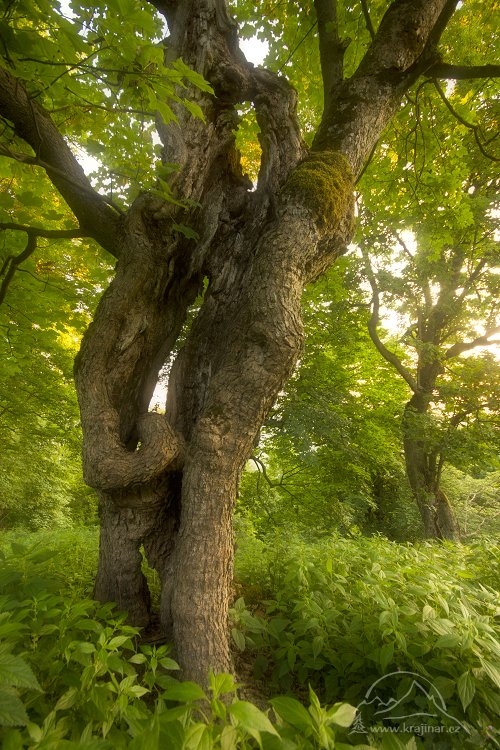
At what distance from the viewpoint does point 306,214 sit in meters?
2.40

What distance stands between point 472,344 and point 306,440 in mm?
6674

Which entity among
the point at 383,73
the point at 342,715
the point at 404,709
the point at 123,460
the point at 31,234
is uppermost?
the point at 383,73

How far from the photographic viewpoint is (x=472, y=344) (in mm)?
8984

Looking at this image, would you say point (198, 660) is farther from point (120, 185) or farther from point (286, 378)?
point (120, 185)

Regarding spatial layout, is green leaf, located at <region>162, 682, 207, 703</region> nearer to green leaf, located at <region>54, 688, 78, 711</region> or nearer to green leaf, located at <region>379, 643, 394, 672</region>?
green leaf, located at <region>54, 688, 78, 711</region>

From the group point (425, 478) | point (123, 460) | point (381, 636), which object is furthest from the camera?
point (425, 478)

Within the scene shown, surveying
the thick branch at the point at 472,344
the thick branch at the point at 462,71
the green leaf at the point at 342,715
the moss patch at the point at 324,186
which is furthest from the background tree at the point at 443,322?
Result: the green leaf at the point at 342,715

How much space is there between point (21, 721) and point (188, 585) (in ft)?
3.59

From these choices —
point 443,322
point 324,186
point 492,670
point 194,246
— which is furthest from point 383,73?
point 443,322

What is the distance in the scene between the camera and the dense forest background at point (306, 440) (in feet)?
4.60

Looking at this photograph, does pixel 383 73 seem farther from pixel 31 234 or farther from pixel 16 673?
pixel 16 673

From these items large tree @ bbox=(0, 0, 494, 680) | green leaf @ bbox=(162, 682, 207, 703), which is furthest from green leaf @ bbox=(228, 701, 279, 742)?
large tree @ bbox=(0, 0, 494, 680)

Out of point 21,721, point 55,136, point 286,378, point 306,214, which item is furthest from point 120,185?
point 21,721

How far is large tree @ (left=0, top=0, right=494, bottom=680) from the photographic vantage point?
6.59 feet
